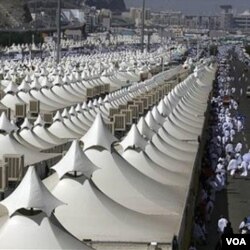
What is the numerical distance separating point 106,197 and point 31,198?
106 inches

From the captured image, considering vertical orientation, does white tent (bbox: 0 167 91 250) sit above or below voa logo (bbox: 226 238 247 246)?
below

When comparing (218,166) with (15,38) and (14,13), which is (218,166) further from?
(14,13)

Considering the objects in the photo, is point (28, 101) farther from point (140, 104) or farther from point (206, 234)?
point (206, 234)

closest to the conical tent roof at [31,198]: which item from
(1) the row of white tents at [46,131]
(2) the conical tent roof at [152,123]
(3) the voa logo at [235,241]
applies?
(3) the voa logo at [235,241]

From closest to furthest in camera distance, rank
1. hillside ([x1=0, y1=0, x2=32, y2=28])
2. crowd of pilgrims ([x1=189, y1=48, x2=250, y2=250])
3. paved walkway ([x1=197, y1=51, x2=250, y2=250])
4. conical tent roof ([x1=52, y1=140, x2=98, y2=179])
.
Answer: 1. conical tent roof ([x1=52, y1=140, x2=98, y2=179])
2. crowd of pilgrims ([x1=189, y1=48, x2=250, y2=250])
3. paved walkway ([x1=197, y1=51, x2=250, y2=250])
4. hillside ([x1=0, y1=0, x2=32, y2=28])

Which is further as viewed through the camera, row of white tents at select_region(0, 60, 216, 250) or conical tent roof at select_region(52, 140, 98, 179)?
conical tent roof at select_region(52, 140, 98, 179)

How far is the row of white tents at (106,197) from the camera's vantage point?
14.4m

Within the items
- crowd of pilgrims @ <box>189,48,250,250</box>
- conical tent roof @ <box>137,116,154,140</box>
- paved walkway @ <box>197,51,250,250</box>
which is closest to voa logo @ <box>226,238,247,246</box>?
crowd of pilgrims @ <box>189,48,250,250</box>

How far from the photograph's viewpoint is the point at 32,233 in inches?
551

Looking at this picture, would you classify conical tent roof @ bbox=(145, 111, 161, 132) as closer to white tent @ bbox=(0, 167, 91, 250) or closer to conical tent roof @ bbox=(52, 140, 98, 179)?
conical tent roof @ bbox=(52, 140, 98, 179)

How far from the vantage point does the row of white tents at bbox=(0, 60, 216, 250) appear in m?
14.4

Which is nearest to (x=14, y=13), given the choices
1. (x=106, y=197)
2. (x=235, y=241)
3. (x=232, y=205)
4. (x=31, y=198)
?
(x=232, y=205)

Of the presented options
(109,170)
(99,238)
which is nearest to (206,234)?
(109,170)

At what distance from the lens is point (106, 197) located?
1698 cm
